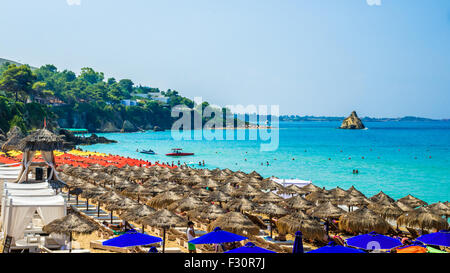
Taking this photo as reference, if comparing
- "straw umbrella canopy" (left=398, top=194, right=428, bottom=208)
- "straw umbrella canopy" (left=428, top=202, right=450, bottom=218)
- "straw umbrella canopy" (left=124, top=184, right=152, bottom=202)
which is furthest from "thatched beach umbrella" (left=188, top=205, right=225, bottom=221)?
"straw umbrella canopy" (left=398, top=194, right=428, bottom=208)

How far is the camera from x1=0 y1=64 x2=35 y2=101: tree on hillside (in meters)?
82.2

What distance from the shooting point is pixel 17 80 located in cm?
8294

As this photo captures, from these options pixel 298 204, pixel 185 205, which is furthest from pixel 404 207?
pixel 185 205

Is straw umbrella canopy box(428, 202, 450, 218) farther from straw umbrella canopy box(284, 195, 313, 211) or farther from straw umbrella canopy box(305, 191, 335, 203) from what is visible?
straw umbrella canopy box(284, 195, 313, 211)

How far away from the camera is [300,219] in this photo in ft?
48.3

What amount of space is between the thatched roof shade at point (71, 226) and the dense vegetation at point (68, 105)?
199 ft

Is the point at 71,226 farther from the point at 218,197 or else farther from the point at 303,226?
the point at 218,197

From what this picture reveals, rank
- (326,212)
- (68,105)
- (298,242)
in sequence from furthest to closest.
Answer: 1. (68,105)
2. (326,212)
3. (298,242)

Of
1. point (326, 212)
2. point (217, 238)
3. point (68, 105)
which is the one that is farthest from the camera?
point (68, 105)

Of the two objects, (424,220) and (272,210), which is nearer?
(424,220)

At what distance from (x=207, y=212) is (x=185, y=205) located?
1662 millimetres

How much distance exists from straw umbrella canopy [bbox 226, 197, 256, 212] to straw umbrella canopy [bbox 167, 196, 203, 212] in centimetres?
126
